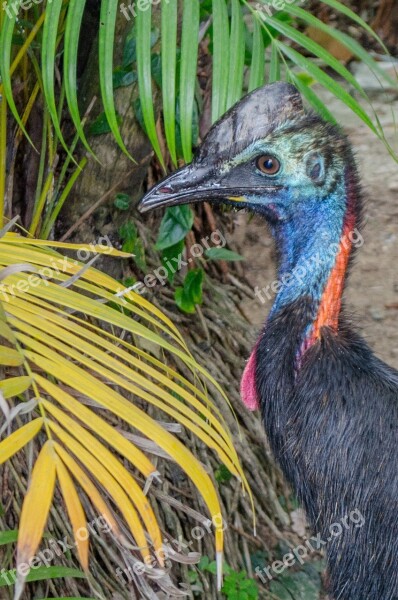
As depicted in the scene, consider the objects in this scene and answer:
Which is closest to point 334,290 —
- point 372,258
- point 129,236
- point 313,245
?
point 313,245

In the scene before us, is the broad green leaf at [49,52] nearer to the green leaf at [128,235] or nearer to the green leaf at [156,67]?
the green leaf at [156,67]

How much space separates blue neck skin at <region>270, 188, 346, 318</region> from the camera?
2.31 m

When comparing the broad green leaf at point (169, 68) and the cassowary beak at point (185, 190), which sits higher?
the broad green leaf at point (169, 68)

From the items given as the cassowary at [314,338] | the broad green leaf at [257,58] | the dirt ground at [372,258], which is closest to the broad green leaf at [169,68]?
the cassowary at [314,338]

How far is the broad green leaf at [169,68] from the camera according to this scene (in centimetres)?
220

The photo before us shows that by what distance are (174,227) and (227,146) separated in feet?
2.93

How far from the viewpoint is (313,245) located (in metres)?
2.32

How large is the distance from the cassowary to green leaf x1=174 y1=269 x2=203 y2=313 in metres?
1.01

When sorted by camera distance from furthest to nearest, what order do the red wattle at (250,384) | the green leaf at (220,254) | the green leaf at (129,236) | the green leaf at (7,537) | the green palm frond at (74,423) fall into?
the green leaf at (220,254) < the green leaf at (129,236) < the red wattle at (250,384) < the green leaf at (7,537) < the green palm frond at (74,423)

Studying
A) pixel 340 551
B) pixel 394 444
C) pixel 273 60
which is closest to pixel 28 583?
pixel 340 551

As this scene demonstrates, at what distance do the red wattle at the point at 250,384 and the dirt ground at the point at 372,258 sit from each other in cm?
129

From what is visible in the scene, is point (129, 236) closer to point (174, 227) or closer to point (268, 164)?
point (174, 227)

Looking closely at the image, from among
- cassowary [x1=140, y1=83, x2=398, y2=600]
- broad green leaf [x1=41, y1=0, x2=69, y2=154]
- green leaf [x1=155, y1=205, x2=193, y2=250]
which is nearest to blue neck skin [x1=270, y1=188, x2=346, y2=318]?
cassowary [x1=140, y1=83, x2=398, y2=600]

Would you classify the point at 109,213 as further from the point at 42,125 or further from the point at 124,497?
the point at 124,497
